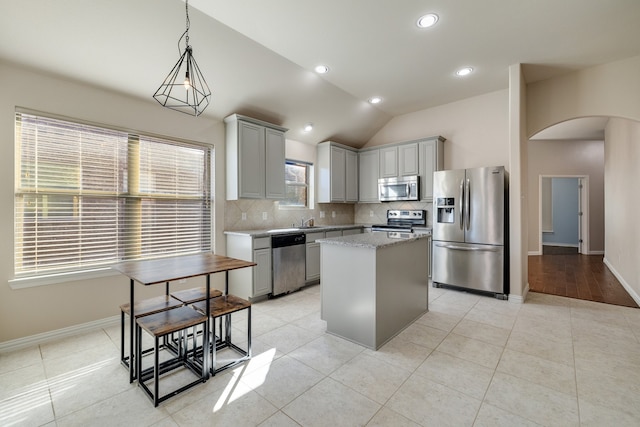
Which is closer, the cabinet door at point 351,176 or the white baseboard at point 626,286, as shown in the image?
the white baseboard at point 626,286

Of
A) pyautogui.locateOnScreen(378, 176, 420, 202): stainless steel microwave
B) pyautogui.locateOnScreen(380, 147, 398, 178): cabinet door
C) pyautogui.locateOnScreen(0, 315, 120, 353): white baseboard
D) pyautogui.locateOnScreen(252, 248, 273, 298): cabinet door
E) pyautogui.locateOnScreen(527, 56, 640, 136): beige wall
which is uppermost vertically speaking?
pyautogui.locateOnScreen(527, 56, 640, 136): beige wall

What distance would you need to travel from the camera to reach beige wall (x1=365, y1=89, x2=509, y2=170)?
14.7ft

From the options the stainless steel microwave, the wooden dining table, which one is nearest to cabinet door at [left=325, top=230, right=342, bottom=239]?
the stainless steel microwave

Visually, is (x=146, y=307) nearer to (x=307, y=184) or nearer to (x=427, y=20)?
(x=427, y=20)

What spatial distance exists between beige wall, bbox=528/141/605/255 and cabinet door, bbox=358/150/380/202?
4782 millimetres

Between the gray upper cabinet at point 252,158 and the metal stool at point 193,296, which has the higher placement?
the gray upper cabinet at point 252,158

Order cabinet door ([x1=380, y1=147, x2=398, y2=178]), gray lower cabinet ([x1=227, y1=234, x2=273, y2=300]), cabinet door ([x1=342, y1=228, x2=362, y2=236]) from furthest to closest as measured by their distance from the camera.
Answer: cabinet door ([x1=380, y1=147, x2=398, y2=178]), cabinet door ([x1=342, y1=228, x2=362, y2=236]), gray lower cabinet ([x1=227, y1=234, x2=273, y2=300])

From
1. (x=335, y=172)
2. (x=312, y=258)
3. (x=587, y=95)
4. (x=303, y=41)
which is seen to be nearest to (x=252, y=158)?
(x=303, y=41)

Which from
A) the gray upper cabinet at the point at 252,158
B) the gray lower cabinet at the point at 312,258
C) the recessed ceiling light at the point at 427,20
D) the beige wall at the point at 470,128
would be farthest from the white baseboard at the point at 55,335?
the beige wall at the point at 470,128

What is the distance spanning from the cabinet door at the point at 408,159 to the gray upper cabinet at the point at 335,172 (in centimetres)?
96

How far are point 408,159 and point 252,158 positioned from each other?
8.95ft

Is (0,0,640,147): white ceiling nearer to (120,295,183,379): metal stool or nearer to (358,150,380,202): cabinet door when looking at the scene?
(358,150,380,202): cabinet door

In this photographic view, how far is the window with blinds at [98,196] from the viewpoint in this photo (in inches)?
107

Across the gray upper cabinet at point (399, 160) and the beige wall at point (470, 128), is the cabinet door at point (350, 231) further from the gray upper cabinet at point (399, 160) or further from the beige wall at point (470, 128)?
the beige wall at point (470, 128)
